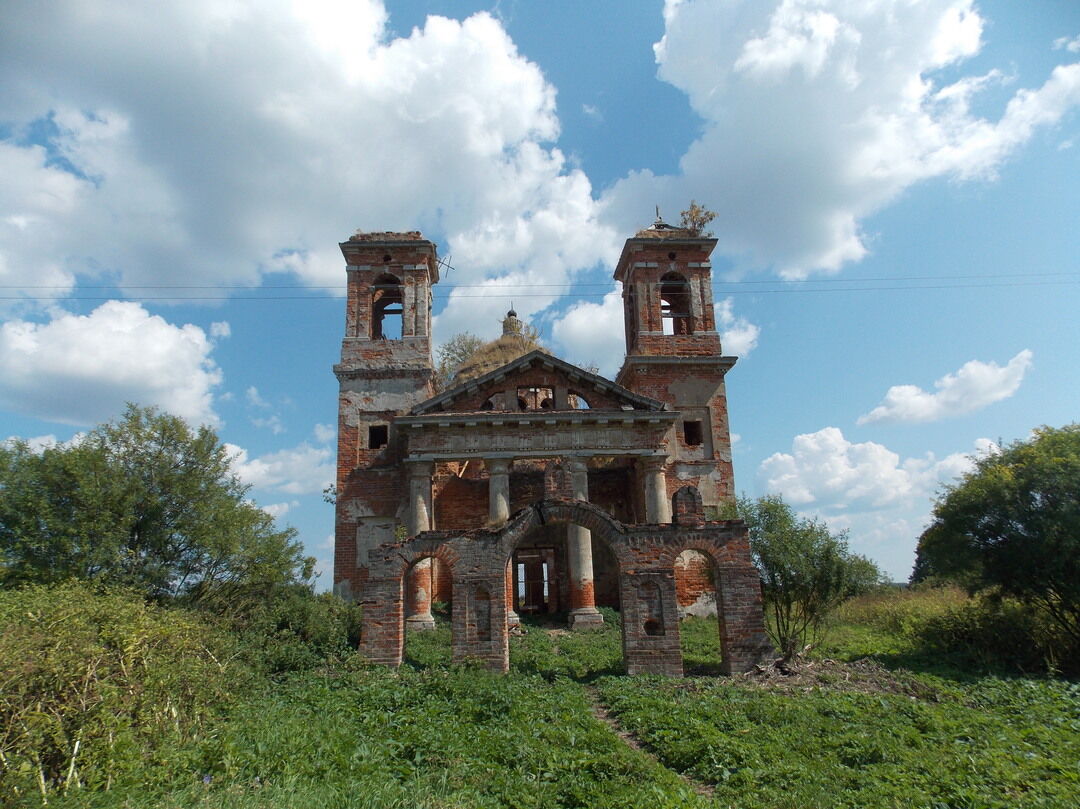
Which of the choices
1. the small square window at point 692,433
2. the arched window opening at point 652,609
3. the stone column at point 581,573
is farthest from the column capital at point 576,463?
the arched window opening at point 652,609

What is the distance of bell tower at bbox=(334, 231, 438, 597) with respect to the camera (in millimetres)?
22719

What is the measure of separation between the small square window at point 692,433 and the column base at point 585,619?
24.3 feet

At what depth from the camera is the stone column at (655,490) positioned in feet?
69.0

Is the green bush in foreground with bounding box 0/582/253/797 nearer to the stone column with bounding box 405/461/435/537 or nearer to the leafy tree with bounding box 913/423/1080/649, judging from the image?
the stone column with bounding box 405/461/435/537

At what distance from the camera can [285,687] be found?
36.6 ft

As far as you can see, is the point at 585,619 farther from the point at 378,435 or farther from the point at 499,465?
the point at 378,435

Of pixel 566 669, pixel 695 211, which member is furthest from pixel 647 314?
pixel 566 669

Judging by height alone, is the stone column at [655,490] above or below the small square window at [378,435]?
below

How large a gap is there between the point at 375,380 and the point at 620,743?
18050mm

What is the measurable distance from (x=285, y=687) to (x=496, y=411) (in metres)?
11.1

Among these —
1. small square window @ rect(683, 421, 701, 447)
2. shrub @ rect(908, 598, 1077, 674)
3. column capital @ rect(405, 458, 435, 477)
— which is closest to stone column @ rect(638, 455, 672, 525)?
small square window @ rect(683, 421, 701, 447)

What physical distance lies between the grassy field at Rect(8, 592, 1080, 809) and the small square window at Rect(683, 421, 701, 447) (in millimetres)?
11870

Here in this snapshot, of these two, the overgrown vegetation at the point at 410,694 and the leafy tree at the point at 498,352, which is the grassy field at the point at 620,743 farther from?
the leafy tree at the point at 498,352

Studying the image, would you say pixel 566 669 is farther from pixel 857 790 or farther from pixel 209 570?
pixel 209 570
